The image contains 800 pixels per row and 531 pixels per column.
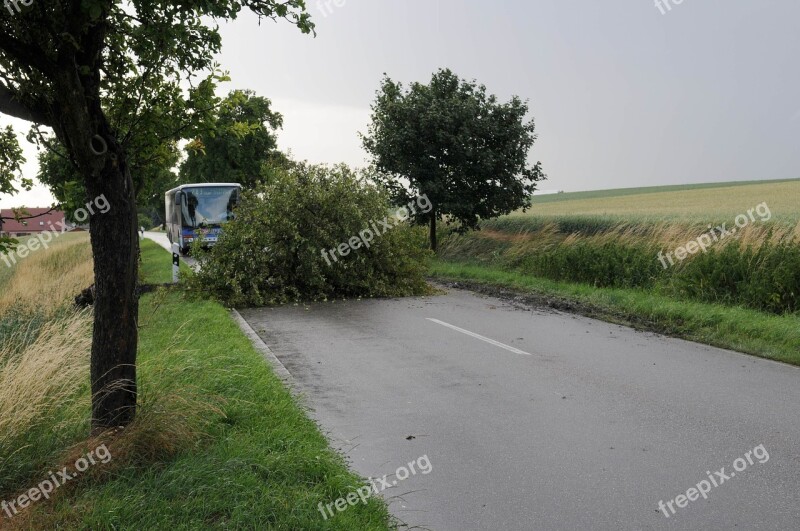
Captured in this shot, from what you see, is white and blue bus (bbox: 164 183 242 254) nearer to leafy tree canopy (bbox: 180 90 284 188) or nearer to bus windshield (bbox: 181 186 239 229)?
bus windshield (bbox: 181 186 239 229)

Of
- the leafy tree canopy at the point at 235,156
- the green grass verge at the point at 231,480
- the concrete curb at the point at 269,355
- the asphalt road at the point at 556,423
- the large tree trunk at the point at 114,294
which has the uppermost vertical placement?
the leafy tree canopy at the point at 235,156

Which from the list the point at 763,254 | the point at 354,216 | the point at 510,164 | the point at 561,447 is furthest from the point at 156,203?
the point at 561,447

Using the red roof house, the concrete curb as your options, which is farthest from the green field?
the red roof house

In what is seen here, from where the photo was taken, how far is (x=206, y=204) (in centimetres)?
3197

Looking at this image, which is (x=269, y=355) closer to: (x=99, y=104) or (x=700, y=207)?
(x=99, y=104)

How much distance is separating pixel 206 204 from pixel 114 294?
91.3ft

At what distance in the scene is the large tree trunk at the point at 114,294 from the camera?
5074 mm

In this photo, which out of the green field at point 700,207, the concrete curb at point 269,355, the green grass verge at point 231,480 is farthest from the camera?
the green field at point 700,207

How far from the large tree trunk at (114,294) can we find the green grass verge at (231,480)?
34cm

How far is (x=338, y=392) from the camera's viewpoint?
299 inches

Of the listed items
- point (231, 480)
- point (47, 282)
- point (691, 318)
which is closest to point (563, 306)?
point (691, 318)

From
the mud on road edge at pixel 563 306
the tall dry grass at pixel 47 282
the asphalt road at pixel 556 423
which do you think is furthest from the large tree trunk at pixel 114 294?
the tall dry grass at pixel 47 282

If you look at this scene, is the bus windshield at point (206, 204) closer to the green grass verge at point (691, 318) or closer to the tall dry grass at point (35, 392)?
the green grass verge at point (691, 318)

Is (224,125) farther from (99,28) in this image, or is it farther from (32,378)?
(32,378)
